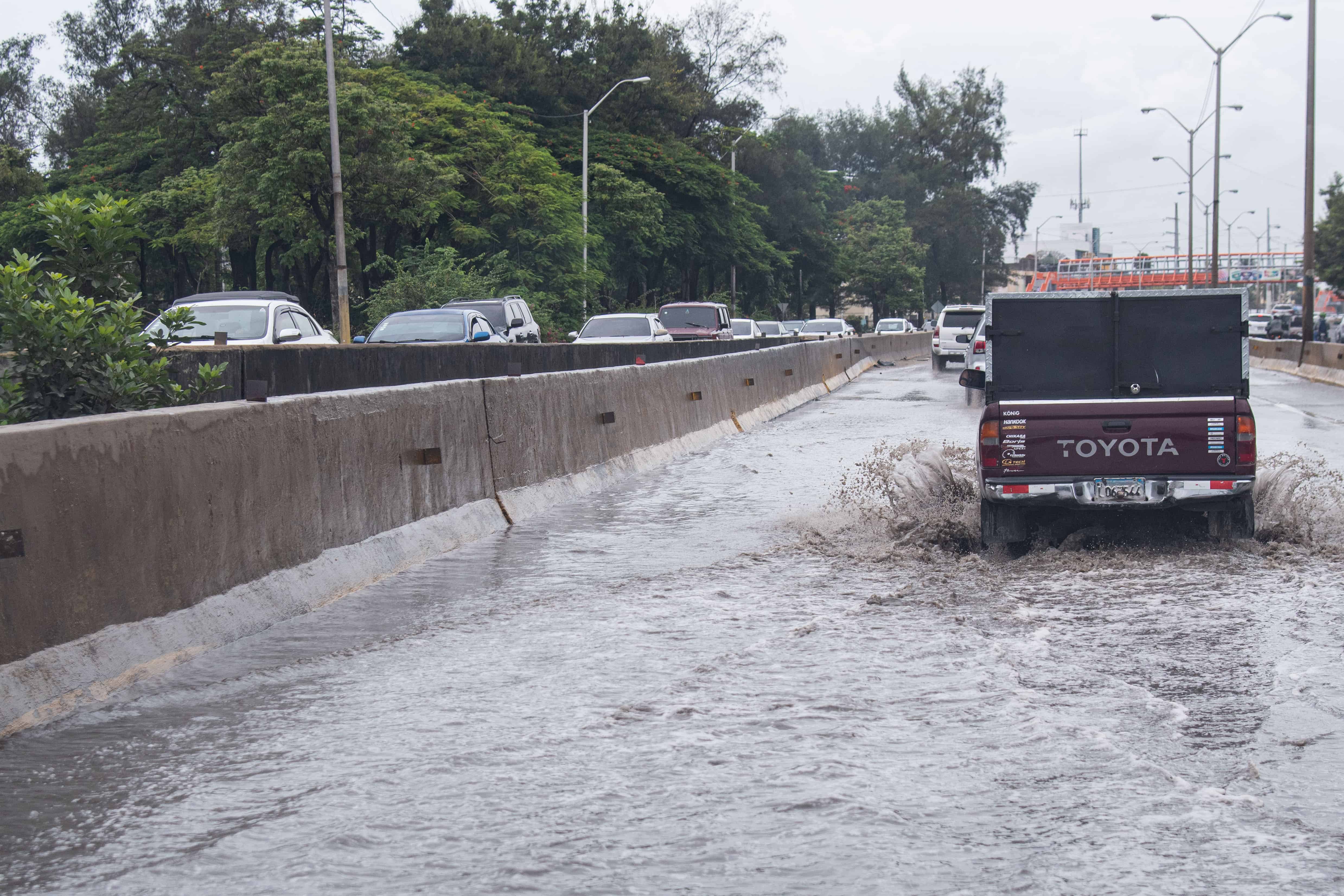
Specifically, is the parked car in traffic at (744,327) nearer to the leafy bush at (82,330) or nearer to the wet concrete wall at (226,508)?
the wet concrete wall at (226,508)

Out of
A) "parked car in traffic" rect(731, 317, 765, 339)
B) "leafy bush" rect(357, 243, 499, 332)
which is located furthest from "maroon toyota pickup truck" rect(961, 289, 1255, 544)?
"parked car in traffic" rect(731, 317, 765, 339)

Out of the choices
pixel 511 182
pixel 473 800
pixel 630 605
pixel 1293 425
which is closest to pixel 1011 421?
pixel 630 605

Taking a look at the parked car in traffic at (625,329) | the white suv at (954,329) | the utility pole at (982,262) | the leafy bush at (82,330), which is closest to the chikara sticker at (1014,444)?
the leafy bush at (82,330)

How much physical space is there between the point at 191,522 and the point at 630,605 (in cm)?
228

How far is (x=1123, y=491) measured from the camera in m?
9.21

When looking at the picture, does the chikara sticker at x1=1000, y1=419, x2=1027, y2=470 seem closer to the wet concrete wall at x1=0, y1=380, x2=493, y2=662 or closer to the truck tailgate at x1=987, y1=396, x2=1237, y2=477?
the truck tailgate at x1=987, y1=396, x2=1237, y2=477

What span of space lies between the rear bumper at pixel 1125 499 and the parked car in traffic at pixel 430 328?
15.2 meters

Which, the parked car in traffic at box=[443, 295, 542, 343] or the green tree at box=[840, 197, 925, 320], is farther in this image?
the green tree at box=[840, 197, 925, 320]

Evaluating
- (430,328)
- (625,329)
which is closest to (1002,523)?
(430,328)

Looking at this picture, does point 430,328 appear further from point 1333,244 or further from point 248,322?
point 1333,244

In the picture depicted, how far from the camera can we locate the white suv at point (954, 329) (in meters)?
39.1

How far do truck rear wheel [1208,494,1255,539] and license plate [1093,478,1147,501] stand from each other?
1.93ft

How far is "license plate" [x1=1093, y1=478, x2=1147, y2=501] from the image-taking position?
9.20 meters

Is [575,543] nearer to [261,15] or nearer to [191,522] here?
[191,522]
